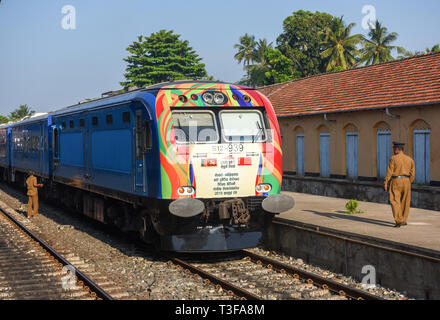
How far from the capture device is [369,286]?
369 inches

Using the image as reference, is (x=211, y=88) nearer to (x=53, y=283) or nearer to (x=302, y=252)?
(x=302, y=252)

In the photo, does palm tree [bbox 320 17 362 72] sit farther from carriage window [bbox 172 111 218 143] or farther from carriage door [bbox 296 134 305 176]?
carriage window [bbox 172 111 218 143]

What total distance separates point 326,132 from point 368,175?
2903mm

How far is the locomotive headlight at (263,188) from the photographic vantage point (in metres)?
10.8

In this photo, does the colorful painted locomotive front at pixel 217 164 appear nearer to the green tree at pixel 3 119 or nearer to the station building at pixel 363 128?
the station building at pixel 363 128

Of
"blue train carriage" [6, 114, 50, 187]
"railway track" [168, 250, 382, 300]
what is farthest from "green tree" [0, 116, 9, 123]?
"railway track" [168, 250, 382, 300]

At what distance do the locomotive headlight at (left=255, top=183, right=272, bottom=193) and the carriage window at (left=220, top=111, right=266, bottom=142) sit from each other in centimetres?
84

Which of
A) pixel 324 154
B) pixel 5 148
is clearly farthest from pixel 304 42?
pixel 324 154

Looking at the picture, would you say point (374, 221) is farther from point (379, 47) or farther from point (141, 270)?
point (379, 47)

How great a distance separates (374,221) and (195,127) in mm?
4712

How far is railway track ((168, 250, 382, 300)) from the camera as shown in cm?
859

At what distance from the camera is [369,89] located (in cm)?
1962

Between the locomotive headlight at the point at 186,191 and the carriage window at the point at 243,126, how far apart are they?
3.77 feet
